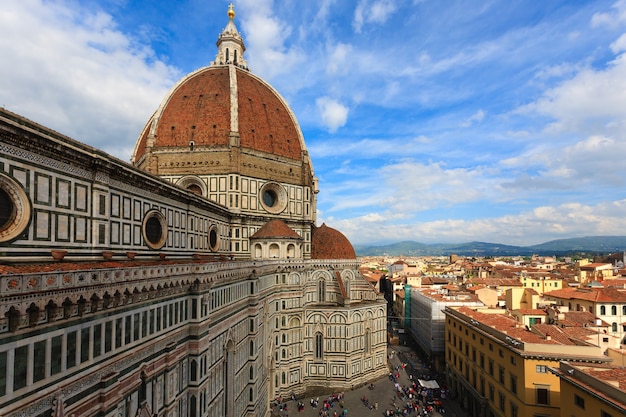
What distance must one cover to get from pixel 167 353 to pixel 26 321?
275 inches

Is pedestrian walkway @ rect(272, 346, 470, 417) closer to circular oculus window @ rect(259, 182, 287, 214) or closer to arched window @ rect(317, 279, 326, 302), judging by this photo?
arched window @ rect(317, 279, 326, 302)

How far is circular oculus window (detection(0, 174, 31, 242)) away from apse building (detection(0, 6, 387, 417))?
0.13ft

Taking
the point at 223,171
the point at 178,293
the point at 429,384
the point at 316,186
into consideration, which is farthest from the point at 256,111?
the point at 429,384

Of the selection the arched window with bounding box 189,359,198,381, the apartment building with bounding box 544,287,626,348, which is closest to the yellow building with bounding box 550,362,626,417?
the arched window with bounding box 189,359,198,381

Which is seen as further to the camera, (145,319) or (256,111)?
(256,111)

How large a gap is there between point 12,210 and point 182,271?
609cm

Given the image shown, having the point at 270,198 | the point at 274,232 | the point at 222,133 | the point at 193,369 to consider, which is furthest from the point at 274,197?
the point at 193,369

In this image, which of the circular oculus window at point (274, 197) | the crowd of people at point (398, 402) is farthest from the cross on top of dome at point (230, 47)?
the crowd of people at point (398, 402)

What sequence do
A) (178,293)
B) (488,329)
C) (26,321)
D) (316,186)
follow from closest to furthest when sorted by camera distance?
(26,321)
(178,293)
(488,329)
(316,186)

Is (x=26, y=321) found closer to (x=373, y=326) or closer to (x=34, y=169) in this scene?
(x=34, y=169)

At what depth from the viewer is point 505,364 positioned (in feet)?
87.3

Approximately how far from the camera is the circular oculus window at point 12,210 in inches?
453

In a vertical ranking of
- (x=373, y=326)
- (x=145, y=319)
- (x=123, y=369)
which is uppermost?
(x=145, y=319)

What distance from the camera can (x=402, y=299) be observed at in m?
64.6
